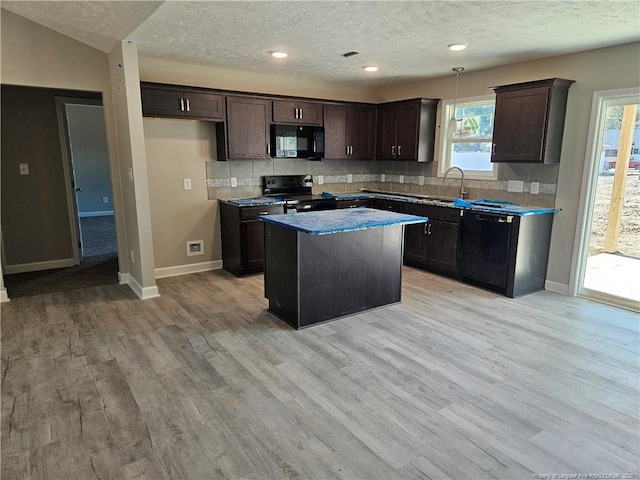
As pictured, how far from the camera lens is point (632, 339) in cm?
329

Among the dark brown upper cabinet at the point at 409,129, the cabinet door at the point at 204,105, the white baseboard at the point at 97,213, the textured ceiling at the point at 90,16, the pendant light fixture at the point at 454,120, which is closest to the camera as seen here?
the textured ceiling at the point at 90,16

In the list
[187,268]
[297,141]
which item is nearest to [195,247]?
[187,268]

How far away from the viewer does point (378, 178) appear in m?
6.54

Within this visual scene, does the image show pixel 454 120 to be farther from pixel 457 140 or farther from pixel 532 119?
pixel 457 140

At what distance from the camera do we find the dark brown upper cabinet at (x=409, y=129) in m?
5.48

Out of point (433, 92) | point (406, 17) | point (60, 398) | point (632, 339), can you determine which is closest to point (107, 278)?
point (60, 398)

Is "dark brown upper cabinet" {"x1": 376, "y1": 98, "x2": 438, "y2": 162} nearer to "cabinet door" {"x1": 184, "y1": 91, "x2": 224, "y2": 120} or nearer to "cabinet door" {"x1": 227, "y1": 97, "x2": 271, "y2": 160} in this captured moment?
"cabinet door" {"x1": 227, "y1": 97, "x2": 271, "y2": 160}

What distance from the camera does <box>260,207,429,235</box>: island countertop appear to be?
3.21 meters

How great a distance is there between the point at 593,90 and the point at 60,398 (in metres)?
5.02

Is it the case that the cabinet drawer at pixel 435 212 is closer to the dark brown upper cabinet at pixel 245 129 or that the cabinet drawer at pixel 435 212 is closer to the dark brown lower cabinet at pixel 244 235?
the dark brown lower cabinet at pixel 244 235

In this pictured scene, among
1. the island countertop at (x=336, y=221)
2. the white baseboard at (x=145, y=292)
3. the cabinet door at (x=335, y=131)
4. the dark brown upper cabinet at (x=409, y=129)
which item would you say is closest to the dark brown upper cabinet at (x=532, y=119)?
the dark brown upper cabinet at (x=409, y=129)

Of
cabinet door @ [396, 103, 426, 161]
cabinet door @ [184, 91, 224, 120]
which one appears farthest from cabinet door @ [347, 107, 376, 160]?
A: cabinet door @ [184, 91, 224, 120]

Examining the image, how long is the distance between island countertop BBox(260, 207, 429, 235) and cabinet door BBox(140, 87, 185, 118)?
1811 millimetres

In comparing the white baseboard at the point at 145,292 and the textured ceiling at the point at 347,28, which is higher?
the textured ceiling at the point at 347,28
